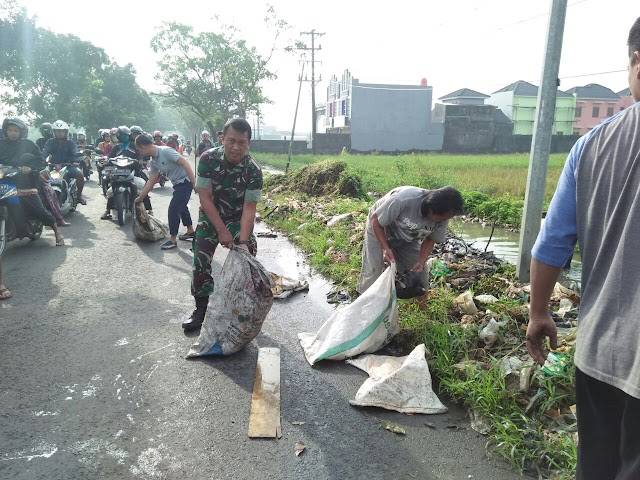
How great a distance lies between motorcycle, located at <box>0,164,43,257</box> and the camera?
597cm

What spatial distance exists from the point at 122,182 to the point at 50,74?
104 ft

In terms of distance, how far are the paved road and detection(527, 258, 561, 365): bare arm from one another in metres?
1.01

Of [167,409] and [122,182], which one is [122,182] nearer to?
[122,182]

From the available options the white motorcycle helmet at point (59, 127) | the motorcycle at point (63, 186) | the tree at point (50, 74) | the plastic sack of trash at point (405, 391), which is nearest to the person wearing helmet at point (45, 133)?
the white motorcycle helmet at point (59, 127)

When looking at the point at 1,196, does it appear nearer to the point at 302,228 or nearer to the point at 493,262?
the point at 302,228

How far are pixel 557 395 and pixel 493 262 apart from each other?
3.23 metres

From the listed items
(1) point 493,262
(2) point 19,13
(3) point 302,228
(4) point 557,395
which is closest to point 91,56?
(2) point 19,13

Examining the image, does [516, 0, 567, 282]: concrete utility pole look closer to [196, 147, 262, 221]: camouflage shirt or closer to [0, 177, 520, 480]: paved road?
[0, 177, 520, 480]: paved road

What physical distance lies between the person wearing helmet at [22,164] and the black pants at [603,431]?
23.2 ft

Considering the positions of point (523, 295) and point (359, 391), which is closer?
point (359, 391)

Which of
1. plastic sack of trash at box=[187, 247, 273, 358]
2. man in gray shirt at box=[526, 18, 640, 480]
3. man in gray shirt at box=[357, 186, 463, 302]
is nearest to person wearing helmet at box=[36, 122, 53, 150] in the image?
plastic sack of trash at box=[187, 247, 273, 358]

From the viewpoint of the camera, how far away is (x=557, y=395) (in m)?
2.94

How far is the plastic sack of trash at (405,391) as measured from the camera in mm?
3086

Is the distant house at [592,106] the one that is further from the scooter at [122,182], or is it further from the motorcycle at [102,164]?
the scooter at [122,182]
